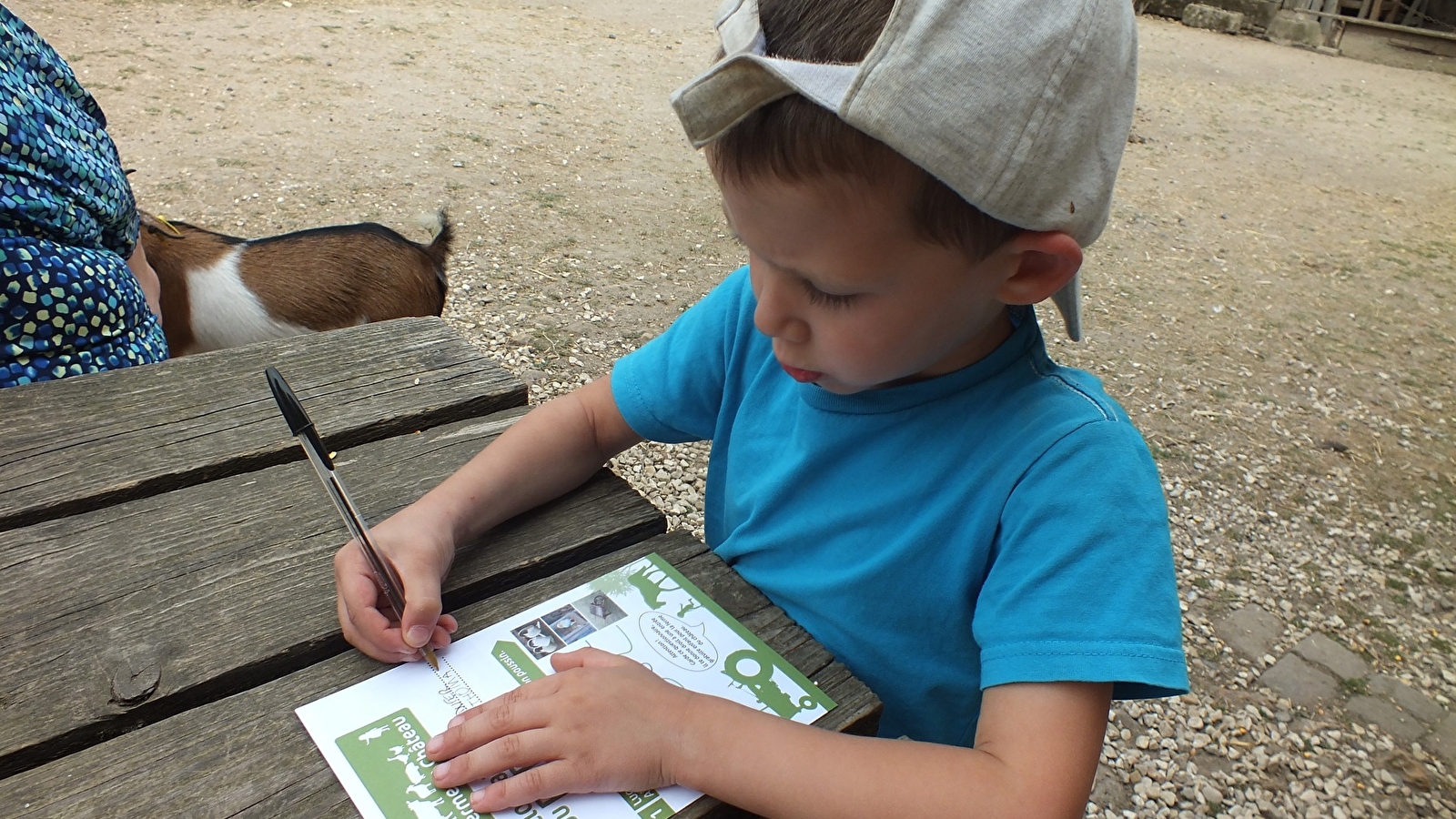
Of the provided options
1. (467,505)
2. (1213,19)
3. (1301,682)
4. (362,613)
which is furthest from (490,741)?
(1213,19)

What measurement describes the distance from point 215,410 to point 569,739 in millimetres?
839

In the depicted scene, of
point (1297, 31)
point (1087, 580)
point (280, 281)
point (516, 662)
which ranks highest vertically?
point (1087, 580)

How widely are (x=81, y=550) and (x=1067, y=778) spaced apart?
41.8 inches

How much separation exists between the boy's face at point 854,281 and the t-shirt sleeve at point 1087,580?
17cm

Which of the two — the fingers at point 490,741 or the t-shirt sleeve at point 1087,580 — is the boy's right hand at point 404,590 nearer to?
the fingers at point 490,741

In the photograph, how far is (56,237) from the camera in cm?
168

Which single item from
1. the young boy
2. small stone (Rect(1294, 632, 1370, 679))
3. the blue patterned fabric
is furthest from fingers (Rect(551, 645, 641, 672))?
small stone (Rect(1294, 632, 1370, 679))

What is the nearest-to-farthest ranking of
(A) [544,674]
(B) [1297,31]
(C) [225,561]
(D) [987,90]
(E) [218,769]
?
(D) [987,90]
(E) [218,769]
(A) [544,674]
(C) [225,561]
(B) [1297,31]

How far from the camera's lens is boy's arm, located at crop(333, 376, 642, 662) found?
955 millimetres

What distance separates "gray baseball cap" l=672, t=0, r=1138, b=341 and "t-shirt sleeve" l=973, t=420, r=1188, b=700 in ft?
0.87

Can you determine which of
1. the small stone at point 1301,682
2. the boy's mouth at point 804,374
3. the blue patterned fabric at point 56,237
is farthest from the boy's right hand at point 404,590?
the small stone at point 1301,682

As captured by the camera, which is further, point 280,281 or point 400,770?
point 280,281

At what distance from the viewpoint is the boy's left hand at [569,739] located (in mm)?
814

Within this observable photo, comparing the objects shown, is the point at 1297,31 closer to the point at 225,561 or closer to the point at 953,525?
the point at 953,525
